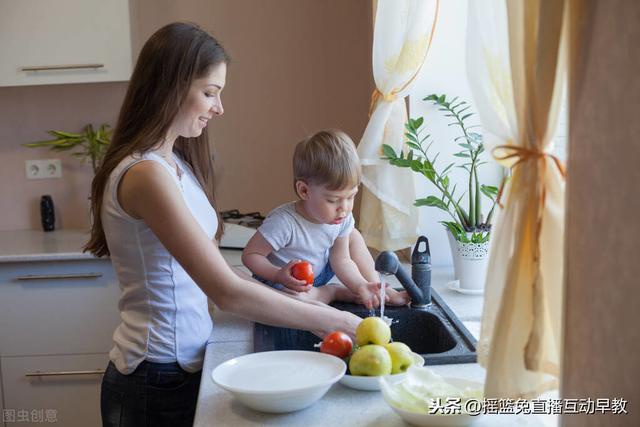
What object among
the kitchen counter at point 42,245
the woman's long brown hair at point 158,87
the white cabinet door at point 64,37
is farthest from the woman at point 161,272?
the white cabinet door at point 64,37

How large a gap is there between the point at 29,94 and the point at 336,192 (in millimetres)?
1967

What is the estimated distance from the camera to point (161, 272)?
1556mm

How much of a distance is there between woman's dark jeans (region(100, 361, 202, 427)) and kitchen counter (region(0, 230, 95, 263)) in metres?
1.04

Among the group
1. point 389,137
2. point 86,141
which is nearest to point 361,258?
point 389,137

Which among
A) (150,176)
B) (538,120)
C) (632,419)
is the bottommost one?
(632,419)

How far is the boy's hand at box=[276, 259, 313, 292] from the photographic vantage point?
1.78 metres

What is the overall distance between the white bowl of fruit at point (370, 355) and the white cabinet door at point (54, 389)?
1.55m

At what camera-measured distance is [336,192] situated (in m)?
1.81

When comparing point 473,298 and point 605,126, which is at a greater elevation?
point 605,126

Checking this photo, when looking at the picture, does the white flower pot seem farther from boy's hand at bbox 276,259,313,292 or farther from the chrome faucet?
boy's hand at bbox 276,259,313,292

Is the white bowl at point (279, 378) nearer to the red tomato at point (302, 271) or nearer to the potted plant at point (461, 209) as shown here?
the red tomato at point (302, 271)

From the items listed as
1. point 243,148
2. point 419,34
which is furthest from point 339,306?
point 243,148

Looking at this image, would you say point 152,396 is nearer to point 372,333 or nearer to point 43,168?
point 372,333

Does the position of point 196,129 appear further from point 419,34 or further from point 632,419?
point 632,419
